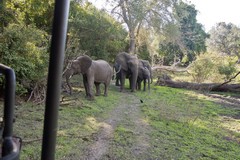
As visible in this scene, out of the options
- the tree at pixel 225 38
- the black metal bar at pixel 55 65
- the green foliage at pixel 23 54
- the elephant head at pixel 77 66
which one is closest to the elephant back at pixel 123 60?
the elephant head at pixel 77 66

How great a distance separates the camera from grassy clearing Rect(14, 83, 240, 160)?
384 centimetres

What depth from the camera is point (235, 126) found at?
6543 millimetres

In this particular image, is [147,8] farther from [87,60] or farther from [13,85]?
[13,85]

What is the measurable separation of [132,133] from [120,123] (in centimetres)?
76

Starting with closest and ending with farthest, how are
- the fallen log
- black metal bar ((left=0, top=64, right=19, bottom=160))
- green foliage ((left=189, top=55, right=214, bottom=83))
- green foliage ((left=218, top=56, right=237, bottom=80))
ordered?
black metal bar ((left=0, top=64, right=19, bottom=160))
the fallen log
green foliage ((left=218, top=56, right=237, bottom=80))
green foliage ((left=189, top=55, right=214, bottom=83))

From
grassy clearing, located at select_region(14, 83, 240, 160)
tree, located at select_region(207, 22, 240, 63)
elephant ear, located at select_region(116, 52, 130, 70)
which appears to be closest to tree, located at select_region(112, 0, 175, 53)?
elephant ear, located at select_region(116, 52, 130, 70)

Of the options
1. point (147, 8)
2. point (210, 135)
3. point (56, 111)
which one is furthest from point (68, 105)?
point (147, 8)

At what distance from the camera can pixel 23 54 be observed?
6223 mm

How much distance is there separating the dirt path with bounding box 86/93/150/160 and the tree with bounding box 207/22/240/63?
2835 centimetres

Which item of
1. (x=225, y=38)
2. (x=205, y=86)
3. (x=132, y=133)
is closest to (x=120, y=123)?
(x=132, y=133)

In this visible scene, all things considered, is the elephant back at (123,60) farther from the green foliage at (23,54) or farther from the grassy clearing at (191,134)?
the green foliage at (23,54)

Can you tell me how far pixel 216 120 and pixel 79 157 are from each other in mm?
4566

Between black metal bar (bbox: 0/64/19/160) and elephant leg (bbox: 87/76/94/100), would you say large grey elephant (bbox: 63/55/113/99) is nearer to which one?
elephant leg (bbox: 87/76/94/100)

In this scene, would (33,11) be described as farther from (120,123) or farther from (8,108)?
(8,108)
